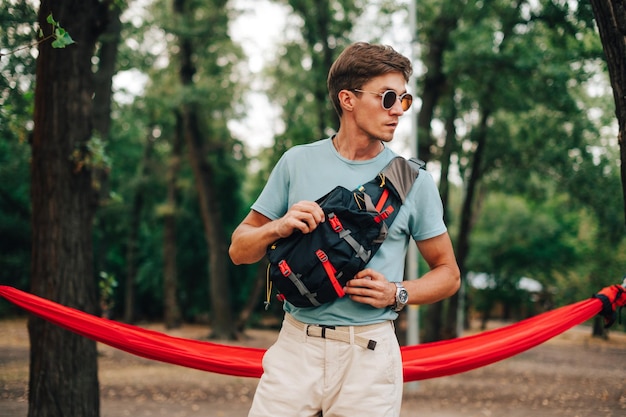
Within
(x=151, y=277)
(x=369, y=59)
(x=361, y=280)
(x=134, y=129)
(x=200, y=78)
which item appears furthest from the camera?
(x=151, y=277)

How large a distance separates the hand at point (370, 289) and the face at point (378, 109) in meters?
0.49

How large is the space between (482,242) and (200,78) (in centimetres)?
1566

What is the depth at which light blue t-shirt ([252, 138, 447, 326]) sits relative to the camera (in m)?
2.42

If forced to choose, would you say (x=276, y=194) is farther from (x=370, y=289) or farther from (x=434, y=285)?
(x=434, y=285)

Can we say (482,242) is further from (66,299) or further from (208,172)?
(66,299)

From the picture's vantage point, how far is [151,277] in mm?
30734

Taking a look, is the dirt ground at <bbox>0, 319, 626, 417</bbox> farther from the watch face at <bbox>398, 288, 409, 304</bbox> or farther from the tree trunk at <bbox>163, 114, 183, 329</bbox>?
the tree trunk at <bbox>163, 114, 183, 329</bbox>

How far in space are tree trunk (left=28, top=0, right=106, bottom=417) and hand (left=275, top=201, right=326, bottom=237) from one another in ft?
11.4

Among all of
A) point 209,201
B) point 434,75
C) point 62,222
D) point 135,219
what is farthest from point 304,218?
point 135,219

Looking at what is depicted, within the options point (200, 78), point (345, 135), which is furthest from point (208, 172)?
point (345, 135)

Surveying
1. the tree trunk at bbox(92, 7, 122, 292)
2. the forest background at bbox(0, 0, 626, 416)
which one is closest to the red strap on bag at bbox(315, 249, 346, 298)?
the forest background at bbox(0, 0, 626, 416)

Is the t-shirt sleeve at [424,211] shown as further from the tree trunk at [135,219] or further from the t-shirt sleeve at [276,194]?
the tree trunk at [135,219]

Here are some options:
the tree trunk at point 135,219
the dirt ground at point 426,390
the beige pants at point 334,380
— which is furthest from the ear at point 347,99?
the tree trunk at point 135,219

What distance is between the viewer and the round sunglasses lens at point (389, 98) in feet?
8.19
